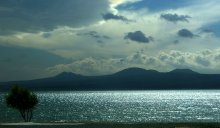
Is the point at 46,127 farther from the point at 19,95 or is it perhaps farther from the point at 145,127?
the point at 19,95

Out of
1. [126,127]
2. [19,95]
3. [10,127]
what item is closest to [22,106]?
[19,95]

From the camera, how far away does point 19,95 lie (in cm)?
10644

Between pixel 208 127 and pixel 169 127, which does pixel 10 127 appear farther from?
pixel 208 127

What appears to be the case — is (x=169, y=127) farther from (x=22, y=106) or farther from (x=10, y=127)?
(x=22, y=106)

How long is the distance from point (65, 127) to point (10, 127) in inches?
408

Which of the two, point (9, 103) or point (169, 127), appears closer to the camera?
point (169, 127)

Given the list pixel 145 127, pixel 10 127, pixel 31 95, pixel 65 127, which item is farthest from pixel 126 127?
pixel 31 95

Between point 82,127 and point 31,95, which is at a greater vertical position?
point 31,95

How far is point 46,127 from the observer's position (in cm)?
8231

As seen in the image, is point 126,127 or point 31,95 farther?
point 31,95

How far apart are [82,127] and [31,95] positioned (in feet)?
96.0

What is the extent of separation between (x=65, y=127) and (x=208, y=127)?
26.4m

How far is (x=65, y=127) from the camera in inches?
3223

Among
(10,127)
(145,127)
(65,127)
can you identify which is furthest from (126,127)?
(10,127)
